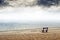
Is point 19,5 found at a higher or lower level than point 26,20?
higher

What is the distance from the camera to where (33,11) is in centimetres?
118

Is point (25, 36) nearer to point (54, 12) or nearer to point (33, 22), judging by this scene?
point (33, 22)

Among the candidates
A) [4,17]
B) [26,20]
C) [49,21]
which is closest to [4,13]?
[4,17]

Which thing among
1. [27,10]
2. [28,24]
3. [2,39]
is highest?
[27,10]

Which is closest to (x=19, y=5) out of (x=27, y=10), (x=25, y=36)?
(x=27, y=10)

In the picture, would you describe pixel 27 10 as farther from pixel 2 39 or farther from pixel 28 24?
pixel 2 39

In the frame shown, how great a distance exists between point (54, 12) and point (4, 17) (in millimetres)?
385

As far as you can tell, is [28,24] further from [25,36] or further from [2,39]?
[2,39]

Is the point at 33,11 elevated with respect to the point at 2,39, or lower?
elevated

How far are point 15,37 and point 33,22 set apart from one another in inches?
7.0

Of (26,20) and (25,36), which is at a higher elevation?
(26,20)

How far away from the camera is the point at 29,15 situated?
1.18 meters

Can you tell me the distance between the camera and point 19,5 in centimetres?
117

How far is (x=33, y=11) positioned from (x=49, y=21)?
146 mm
